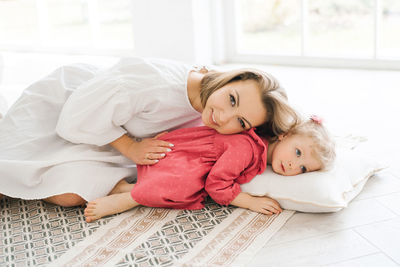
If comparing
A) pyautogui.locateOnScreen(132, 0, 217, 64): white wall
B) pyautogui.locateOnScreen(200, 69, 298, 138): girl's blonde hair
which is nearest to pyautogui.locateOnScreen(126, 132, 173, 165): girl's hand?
pyautogui.locateOnScreen(200, 69, 298, 138): girl's blonde hair

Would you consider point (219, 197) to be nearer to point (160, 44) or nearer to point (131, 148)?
point (131, 148)

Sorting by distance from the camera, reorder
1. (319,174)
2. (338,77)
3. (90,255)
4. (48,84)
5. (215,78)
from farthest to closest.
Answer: (338,77) → (48,84) → (215,78) → (319,174) → (90,255)

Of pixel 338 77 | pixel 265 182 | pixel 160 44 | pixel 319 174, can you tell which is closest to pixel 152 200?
pixel 265 182

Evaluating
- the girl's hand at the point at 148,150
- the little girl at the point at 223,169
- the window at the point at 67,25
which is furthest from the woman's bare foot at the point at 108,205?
the window at the point at 67,25

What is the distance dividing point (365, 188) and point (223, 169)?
503 millimetres

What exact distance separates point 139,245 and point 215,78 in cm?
60

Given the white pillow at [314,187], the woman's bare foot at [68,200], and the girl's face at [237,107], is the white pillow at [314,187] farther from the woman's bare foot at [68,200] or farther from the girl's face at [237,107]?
the woman's bare foot at [68,200]

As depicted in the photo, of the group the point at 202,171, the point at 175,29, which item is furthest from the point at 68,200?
the point at 175,29

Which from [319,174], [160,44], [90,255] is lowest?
[90,255]

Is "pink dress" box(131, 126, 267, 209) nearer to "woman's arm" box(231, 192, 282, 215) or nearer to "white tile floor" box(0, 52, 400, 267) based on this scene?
"woman's arm" box(231, 192, 282, 215)

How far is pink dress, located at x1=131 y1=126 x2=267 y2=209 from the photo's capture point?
5.24ft

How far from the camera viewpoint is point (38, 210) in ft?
5.59

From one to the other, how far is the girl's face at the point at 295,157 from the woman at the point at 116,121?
52 millimetres

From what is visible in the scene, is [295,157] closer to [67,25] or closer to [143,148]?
[143,148]
